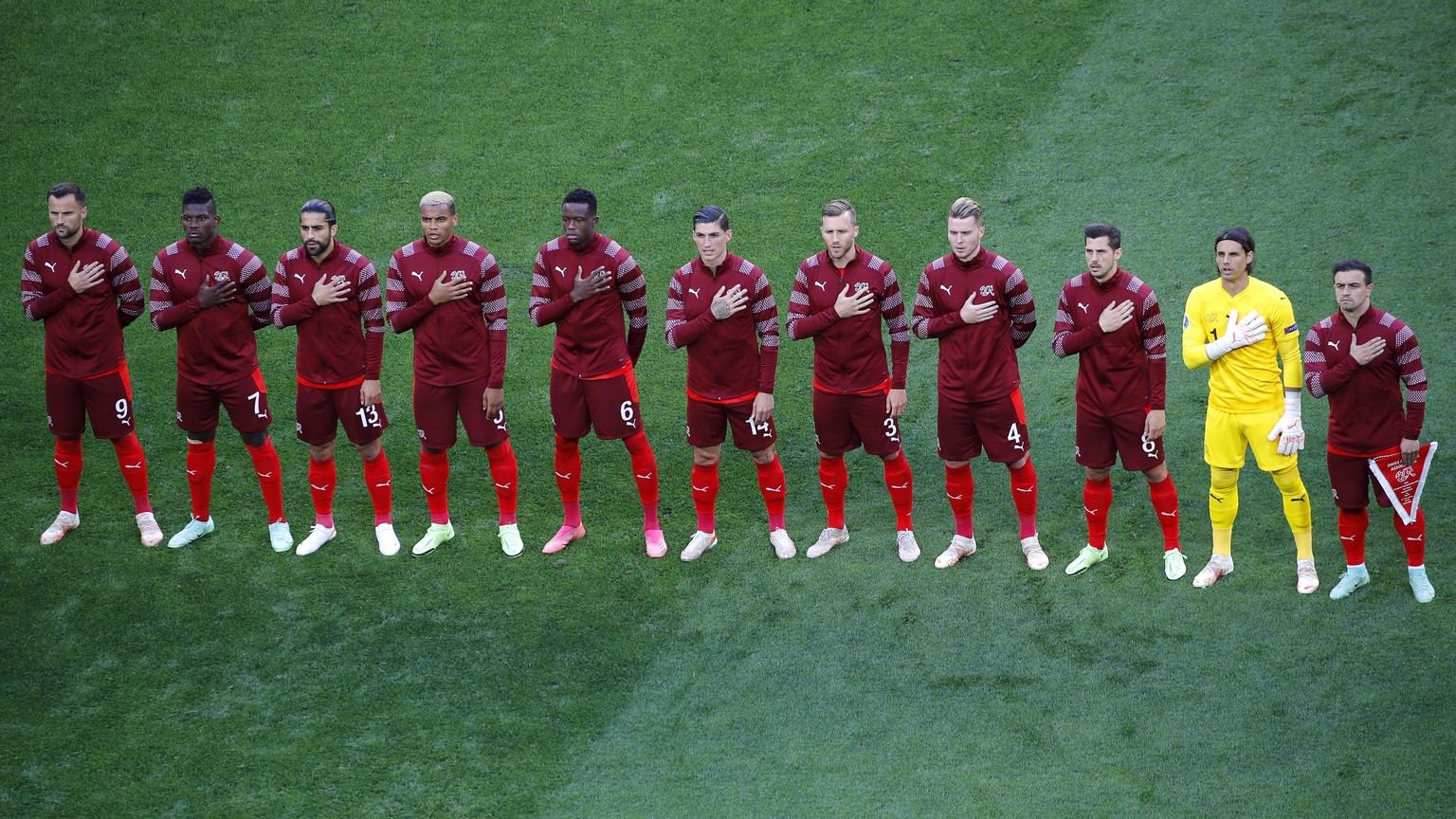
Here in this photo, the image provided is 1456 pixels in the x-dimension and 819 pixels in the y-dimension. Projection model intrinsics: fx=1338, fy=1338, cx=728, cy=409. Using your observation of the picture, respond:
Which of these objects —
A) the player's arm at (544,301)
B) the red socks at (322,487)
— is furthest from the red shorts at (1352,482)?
the red socks at (322,487)

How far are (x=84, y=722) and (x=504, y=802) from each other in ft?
6.84

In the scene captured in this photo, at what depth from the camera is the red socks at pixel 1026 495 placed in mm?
7180

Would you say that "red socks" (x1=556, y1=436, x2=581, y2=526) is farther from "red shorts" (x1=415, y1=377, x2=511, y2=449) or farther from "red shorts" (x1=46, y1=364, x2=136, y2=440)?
"red shorts" (x1=46, y1=364, x2=136, y2=440)

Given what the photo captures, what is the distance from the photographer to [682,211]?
1049cm

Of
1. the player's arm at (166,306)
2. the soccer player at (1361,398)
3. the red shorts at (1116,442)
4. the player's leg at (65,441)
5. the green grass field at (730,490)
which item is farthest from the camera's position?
the player's leg at (65,441)

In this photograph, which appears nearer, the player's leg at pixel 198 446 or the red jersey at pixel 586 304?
the red jersey at pixel 586 304

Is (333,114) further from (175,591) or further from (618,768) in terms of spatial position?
(618,768)

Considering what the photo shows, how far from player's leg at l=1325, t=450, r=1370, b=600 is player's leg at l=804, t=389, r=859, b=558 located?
7.96 ft

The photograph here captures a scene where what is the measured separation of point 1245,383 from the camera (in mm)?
6711

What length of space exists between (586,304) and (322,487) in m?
1.92

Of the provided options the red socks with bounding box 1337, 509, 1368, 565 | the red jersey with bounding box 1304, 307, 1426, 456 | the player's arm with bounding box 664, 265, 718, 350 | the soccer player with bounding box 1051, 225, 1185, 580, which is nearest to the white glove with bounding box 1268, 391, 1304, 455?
the red jersey with bounding box 1304, 307, 1426, 456

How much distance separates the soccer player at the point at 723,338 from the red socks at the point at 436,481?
145 centimetres

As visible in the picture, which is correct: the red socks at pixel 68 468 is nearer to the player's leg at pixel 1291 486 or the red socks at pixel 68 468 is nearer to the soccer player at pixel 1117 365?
the soccer player at pixel 1117 365

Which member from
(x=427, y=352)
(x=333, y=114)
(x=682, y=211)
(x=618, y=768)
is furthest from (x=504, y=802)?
(x=333, y=114)
